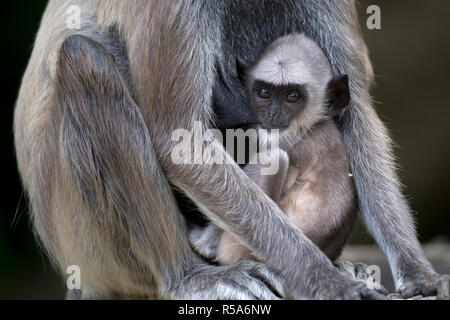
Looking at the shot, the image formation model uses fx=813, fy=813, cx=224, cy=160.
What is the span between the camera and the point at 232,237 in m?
5.32

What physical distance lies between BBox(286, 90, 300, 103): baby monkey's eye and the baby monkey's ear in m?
0.23

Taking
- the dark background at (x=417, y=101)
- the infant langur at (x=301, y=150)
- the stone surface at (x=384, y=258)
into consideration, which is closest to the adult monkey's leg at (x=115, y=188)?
the infant langur at (x=301, y=150)

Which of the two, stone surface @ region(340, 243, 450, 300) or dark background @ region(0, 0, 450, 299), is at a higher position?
dark background @ region(0, 0, 450, 299)

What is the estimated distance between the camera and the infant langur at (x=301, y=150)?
A: 5.30 m

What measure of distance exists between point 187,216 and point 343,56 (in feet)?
5.28

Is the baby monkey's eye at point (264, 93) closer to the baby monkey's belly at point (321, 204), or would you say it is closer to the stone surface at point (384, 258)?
the baby monkey's belly at point (321, 204)

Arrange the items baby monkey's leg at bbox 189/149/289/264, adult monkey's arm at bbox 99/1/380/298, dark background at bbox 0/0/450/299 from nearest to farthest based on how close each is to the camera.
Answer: adult monkey's arm at bbox 99/1/380/298, baby monkey's leg at bbox 189/149/289/264, dark background at bbox 0/0/450/299

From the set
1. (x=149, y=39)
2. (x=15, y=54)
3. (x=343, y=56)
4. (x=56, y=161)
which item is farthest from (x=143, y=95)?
(x=15, y=54)

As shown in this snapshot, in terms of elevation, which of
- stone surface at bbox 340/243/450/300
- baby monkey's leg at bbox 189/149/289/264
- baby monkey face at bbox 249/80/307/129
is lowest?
stone surface at bbox 340/243/450/300

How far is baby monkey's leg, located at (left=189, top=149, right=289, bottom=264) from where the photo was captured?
5289mm

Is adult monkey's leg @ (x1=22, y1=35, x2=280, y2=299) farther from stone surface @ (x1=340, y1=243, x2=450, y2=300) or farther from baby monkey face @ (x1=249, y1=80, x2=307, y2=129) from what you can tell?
stone surface @ (x1=340, y1=243, x2=450, y2=300)

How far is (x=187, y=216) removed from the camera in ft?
18.7

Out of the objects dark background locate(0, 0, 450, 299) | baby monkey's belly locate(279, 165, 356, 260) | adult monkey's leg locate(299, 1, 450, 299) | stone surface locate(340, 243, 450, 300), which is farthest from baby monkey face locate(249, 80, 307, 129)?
dark background locate(0, 0, 450, 299)

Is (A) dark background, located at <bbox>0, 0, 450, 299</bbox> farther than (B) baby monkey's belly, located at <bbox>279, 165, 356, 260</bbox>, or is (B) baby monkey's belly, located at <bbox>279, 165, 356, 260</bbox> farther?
(A) dark background, located at <bbox>0, 0, 450, 299</bbox>
